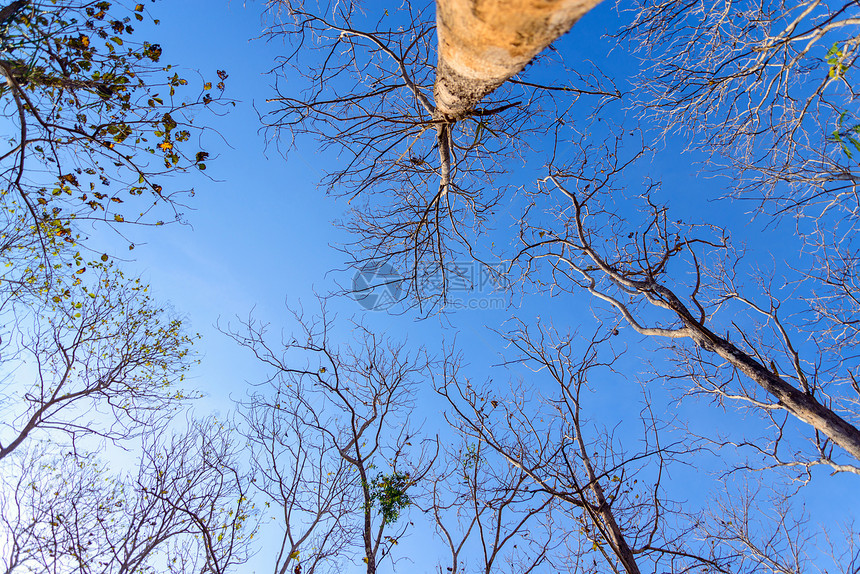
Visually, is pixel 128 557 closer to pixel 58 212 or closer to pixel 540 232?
pixel 58 212

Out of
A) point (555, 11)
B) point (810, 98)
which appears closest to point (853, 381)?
point (810, 98)

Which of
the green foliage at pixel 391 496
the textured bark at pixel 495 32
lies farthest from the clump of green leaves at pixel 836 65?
the green foliage at pixel 391 496

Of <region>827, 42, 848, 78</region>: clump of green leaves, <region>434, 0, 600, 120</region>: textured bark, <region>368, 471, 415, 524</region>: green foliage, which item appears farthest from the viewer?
<region>368, 471, 415, 524</region>: green foliage

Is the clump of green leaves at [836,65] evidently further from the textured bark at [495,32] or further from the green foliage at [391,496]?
the green foliage at [391,496]

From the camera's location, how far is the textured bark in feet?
3.88

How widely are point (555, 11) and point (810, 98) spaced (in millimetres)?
4231

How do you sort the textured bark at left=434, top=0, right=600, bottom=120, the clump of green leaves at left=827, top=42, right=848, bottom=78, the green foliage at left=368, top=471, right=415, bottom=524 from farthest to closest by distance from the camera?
the green foliage at left=368, top=471, right=415, bottom=524 → the clump of green leaves at left=827, top=42, right=848, bottom=78 → the textured bark at left=434, top=0, right=600, bottom=120

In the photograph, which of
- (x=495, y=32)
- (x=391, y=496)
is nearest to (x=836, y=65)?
(x=495, y=32)

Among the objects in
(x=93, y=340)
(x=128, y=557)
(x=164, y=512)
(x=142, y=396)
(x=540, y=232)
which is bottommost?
(x=128, y=557)

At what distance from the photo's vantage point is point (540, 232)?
5199mm

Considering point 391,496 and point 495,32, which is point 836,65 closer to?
point 495,32

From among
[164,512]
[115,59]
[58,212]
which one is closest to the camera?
[115,59]

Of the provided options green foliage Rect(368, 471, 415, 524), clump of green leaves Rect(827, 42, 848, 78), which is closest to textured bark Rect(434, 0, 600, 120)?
clump of green leaves Rect(827, 42, 848, 78)

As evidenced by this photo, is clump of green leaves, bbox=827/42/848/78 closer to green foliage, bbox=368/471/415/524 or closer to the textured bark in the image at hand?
the textured bark
